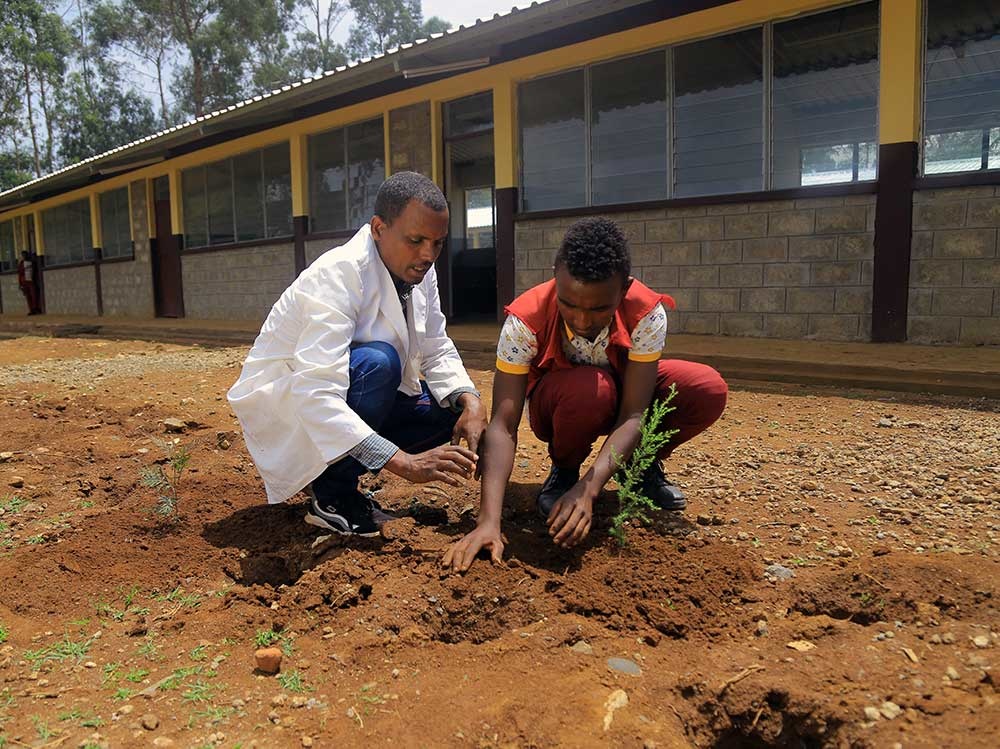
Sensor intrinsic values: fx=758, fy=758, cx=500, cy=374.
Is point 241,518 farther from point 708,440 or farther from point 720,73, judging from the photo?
point 720,73

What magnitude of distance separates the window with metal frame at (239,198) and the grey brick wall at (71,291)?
15.9 ft

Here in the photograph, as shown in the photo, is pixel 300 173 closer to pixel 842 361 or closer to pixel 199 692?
pixel 842 361

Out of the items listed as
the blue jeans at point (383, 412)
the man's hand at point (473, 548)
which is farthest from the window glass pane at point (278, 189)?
the man's hand at point (473, 548)

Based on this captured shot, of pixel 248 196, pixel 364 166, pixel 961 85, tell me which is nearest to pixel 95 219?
pixel 248 196

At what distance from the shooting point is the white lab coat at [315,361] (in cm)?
216

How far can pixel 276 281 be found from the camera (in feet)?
37.4

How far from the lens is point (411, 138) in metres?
9.38

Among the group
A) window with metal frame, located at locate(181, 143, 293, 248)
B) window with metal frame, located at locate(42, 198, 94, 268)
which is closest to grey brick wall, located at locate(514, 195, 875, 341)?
window with metal frame, located at locate(181, 143, 293, 248)

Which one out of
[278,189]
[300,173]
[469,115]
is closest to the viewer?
[469,115]

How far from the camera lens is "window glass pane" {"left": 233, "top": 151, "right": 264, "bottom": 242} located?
11.8m

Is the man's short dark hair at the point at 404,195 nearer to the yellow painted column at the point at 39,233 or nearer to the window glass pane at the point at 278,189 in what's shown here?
the window glass pane at the point at 278,189

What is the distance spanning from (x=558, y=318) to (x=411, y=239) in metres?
0.52

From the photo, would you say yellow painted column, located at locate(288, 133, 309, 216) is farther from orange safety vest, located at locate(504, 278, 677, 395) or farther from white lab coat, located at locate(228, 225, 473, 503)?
orange safety vest, located at locate(504, 278, 677, 395)

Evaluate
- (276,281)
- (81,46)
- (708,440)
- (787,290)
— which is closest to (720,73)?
(787,290)
